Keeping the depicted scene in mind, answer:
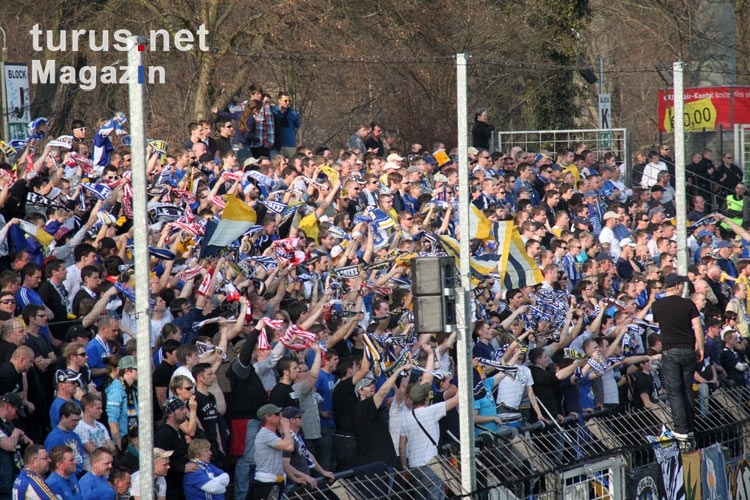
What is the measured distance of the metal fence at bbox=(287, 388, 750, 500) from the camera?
919 centimetres

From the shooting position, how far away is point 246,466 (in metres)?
9.52

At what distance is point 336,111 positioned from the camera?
65.6ft

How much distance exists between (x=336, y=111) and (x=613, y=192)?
4.58m

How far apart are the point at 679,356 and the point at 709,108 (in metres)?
13.2

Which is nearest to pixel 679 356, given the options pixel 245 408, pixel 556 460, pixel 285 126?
pixel 556 460

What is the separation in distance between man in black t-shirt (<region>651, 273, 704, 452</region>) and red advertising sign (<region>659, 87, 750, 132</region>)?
39.4 ft

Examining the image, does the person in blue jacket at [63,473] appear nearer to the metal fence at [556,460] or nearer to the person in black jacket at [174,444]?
the person in black jacket at [174,444]

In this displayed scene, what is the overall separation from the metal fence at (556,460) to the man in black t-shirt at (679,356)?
21 centimetres

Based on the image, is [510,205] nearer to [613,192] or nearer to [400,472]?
[613,192]

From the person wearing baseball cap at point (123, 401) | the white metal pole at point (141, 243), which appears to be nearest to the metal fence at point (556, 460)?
the person wearing baseball cap at point (123, 401)

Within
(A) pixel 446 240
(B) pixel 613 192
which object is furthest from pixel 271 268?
(B) pixel 613 192

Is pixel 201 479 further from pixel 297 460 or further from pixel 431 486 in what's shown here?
pixel 431 486

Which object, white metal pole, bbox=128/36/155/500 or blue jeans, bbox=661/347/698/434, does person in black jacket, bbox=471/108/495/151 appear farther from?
white metal pole, bbox=128/36/155/500

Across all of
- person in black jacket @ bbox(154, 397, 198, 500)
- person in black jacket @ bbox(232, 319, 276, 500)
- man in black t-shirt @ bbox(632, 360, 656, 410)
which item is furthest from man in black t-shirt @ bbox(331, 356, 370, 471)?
man in black t-shirt @ bbox(632, 360, 656, 410)
